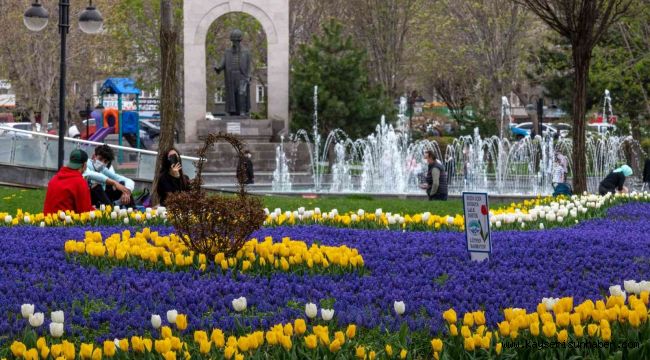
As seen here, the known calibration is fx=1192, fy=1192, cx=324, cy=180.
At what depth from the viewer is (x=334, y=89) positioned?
34250mm

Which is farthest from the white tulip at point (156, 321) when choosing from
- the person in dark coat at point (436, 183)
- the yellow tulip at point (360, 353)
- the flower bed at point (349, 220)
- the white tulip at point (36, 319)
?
the person in dark coat at point (436, 183)

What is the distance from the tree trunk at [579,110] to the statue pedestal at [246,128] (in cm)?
1350

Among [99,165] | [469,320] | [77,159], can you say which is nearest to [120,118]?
[99,165]

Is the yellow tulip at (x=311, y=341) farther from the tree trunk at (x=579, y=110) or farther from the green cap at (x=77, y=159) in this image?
the tree trunk at (x=579, y=110)

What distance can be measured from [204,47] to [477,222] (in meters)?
23.8

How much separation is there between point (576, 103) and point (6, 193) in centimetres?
1025

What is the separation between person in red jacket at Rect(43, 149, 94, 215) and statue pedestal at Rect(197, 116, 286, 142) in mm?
17399

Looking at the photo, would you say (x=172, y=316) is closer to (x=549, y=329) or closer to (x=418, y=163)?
(x=549, y=329)

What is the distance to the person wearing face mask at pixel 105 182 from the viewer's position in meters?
14.2

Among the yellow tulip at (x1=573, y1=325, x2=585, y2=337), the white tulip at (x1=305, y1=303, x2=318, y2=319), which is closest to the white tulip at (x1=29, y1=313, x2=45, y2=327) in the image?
the white tulip at (x1=305, y1=303, x2=318, y2=319)

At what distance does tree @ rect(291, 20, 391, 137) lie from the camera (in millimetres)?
33875

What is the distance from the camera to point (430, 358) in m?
6.33

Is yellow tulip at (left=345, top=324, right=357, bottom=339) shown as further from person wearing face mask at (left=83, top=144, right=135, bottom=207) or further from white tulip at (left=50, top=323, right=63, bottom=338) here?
person wearing face mask at (left=83, top=144, right=135, bottom=207)

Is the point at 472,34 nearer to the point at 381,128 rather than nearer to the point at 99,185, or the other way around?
the point at 381,128
